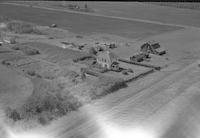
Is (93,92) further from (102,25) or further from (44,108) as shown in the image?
(102,25)

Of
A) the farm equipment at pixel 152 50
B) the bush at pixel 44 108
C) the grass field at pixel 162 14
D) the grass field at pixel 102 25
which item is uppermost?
the grass field at pixel 162 14

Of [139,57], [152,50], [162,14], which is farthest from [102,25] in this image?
[162,14]

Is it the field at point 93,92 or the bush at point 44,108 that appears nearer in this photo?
the field at point 93,92

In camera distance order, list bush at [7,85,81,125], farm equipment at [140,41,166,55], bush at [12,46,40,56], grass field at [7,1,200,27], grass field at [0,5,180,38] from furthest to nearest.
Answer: grass field at [7,1,200,27], grass field at [0,5,180,38], farm equipment at [140,41,166,55], bush at [12,46,40,56], bush at [7,85,81,125]

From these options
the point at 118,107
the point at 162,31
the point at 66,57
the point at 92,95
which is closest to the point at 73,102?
the point at 92,95

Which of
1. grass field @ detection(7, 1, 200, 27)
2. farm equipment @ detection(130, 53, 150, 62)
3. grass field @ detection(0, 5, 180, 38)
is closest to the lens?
farm equipment @ detection(130, 53, 150, 62)

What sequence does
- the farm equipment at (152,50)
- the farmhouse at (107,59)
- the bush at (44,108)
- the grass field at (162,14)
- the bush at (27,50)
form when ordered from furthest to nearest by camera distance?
the grass field at (162,14) → the farm equipment at (152,50) → the bush at (27,50) → the farmhouse at (107,59) → the bush at (44,108)

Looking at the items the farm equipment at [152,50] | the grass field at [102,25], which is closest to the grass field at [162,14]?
the grass field at [102,25]

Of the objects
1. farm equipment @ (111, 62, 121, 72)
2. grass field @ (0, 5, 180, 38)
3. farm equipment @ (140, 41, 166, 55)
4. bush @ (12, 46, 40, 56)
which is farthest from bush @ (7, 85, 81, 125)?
grass field @ (0, 5, 180, 38)

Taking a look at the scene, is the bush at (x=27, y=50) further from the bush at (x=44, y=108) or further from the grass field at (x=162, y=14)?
the grass field at (x=162, y=14)

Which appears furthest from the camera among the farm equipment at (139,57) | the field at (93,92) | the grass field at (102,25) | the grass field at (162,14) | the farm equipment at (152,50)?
the grass field at (162,14)

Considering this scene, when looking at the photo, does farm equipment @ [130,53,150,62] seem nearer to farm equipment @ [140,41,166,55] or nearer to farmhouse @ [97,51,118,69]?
farm equipment @ [140,41,166,55]
